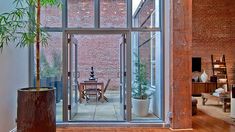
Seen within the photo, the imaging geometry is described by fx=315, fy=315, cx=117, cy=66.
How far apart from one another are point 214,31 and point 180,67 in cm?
801

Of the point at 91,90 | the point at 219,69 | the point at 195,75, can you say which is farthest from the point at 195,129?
the point at 219,69

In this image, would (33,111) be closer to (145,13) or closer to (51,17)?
(51,17)

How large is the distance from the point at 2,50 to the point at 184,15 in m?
3.66

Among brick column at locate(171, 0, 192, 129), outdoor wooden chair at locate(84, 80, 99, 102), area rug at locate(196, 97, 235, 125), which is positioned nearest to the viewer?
brick column at locate(171, 0, 192, 129)

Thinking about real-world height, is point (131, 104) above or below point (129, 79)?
below

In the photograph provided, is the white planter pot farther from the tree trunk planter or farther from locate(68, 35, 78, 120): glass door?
the tree trunk planter

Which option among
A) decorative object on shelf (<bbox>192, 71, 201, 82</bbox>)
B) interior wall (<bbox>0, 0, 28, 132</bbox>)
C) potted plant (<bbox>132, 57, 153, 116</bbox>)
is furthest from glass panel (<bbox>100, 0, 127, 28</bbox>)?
decorative object on shelf (<bbox>192, 71, 201, 82</bbox>)

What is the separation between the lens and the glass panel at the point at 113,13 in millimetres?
7242

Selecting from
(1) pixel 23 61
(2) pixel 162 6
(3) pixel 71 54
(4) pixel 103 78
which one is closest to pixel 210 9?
(4) pixel 103 78

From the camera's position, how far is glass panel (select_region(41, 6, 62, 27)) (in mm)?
7141

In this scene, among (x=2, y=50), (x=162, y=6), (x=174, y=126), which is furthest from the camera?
(x=162, y=6)

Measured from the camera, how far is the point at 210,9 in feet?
45.5

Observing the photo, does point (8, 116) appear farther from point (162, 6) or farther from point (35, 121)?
point (162, 6)

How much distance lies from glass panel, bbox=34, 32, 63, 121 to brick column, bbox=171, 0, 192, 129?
2.54m
